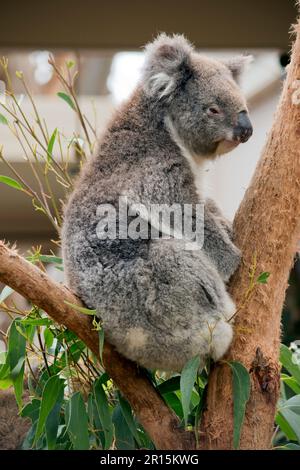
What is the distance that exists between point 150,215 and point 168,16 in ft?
13.4

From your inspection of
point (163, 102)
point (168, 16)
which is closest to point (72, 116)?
point (168, 16)

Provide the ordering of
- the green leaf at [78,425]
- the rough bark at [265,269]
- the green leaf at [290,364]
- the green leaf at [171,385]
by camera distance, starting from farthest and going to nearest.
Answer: the green leaf at [290,364] → the green leaf at [171,385] → the green leaf at [78,425] → the rough bark at [265,269]

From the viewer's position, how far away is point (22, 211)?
894cm

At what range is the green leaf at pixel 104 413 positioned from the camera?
218cm

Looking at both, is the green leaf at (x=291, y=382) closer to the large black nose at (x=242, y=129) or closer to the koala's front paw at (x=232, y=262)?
the koala's front paw at (x=232, y=262)

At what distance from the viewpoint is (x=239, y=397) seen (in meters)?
2.01

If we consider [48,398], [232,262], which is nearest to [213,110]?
[232,262]

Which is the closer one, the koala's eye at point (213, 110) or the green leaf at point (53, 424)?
the green leaf at point (53, 424)

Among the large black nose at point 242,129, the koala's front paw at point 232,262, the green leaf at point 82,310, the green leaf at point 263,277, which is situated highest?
the large black nose at point 242,129

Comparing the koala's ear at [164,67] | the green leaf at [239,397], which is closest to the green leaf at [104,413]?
the green leaf at [239,397]

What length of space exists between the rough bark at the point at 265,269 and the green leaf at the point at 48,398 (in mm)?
469

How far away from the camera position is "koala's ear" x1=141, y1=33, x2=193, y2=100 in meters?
2.57

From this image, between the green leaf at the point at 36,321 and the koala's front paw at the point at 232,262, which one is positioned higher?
the koala's front paw at the point at 232,262

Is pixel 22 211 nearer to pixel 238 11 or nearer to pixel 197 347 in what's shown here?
pixel 238 11
